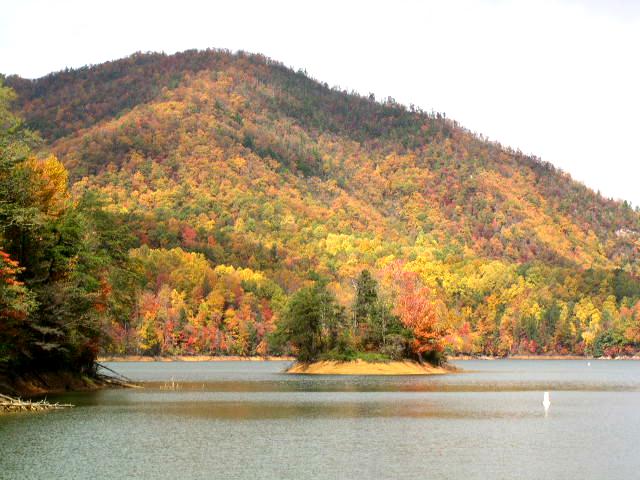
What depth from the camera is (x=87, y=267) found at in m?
74.6

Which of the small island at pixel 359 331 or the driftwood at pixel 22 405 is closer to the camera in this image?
the driftwood at pixel 22 405

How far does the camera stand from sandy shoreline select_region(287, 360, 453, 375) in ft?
376

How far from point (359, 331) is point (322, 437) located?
67.1 m

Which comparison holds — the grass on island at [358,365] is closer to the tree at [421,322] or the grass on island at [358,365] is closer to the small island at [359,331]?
the small island at [359,331]

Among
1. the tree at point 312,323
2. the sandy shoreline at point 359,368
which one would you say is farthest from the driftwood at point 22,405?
the sandy shoreline at point 359,368

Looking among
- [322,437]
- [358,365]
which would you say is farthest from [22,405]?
[358,365]

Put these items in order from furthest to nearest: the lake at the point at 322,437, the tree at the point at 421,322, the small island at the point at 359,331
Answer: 1. the tree at the point at 421,322
2. the small island at the point at 359,331
3. the lake at the point at 322,437

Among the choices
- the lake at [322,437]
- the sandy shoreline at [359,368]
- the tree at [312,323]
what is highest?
the tree at [312,323]

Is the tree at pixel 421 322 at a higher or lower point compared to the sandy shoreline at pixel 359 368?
higher

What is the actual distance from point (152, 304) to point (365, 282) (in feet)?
281

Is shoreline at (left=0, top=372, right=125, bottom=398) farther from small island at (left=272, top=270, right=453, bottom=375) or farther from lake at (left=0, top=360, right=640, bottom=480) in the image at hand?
small island at (left=272, top=270, right=453, bottom=375)

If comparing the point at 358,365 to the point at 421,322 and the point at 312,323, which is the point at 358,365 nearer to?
the point at 312,323

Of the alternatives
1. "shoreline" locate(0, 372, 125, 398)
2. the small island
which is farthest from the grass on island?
"shoreline" locate(0, 372, 125, 398)

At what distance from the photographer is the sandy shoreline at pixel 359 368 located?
115 m
